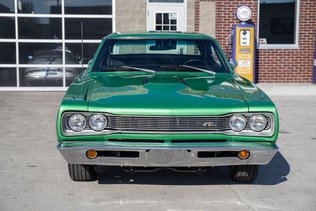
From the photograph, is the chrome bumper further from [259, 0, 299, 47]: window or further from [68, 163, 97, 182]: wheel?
[259, 0, 299, 47]: window

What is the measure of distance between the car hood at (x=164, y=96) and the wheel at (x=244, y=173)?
0.82 m

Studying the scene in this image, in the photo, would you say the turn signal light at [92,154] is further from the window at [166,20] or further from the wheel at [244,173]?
the window at [166,20]

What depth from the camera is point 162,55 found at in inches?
261

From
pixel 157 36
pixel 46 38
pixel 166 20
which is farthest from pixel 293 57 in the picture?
pixel 157 36

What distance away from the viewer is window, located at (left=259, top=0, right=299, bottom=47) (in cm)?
1461

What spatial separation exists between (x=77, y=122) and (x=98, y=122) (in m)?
0.20

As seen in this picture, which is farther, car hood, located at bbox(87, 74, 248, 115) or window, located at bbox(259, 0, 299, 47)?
window, located at bbox(259, 0, 299, 47)

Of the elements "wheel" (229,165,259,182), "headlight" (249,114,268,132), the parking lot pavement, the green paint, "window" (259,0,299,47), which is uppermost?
"window" (259,0,299,47)

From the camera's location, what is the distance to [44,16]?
13.7 metres

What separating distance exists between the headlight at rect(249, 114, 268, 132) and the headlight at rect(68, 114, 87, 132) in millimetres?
1578

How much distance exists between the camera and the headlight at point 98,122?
494cm

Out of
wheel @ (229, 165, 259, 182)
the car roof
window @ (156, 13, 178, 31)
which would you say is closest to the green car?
wheel @ (229, 165, 259, 182)

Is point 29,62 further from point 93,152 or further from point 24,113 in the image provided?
point 93,152

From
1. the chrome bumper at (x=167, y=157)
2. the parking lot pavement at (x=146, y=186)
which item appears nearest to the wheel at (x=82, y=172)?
the parking lot pavement at (x=146, y=186)
